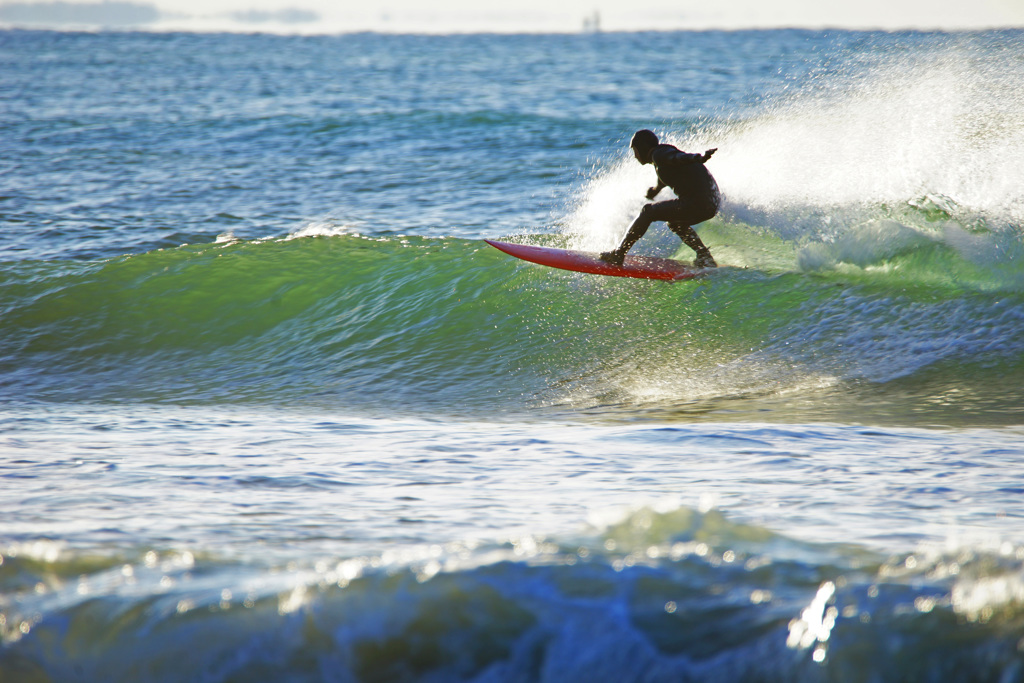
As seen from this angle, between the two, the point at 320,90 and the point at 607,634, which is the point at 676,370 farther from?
the point at 320,90

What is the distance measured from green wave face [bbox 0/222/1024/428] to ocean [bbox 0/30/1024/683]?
32 mm

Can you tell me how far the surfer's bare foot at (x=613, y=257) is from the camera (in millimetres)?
6632

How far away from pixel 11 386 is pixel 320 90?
19.6 metres

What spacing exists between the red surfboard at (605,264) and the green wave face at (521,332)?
0.41ft

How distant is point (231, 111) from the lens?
782 inches

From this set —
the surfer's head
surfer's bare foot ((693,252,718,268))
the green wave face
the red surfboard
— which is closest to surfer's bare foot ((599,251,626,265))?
the red surfboard

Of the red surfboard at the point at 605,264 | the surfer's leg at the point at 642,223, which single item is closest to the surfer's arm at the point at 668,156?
the surfer's leg at the point at 642,223

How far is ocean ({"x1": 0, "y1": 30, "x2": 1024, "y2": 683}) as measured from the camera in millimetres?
2502

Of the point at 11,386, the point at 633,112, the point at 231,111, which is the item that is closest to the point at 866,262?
the point at 11,386

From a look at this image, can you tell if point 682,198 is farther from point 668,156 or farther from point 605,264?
point 605,264

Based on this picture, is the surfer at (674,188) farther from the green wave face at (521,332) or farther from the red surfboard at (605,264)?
the green wave face at (521,332)

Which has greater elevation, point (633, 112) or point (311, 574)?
point (633, 112)

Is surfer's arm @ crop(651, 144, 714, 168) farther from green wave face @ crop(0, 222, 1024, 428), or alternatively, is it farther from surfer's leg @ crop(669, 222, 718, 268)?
green wave face @ crop(0, 222, 1024, 428)

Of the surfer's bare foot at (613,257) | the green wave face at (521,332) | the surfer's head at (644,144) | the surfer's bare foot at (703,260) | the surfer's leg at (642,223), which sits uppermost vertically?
the surfer's head at (644,144)
